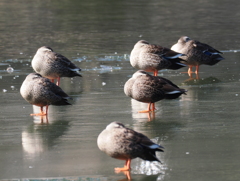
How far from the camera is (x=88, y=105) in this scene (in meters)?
9.48

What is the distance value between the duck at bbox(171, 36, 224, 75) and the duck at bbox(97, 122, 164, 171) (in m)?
6.96

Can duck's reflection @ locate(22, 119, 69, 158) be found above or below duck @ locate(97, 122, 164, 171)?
below

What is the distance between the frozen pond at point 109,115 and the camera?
20.1 ft

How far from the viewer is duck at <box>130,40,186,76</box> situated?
11641 millimetres

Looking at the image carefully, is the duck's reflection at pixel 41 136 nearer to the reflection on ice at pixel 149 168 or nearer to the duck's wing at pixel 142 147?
the reflection on ice at pixel 149 168

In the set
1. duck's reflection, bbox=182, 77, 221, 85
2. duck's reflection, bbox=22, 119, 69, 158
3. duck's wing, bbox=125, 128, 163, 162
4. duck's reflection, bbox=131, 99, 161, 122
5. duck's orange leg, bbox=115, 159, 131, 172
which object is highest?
duck's wing, bbox=125, 128, 163, 162

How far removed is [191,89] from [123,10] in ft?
Result: 62.8

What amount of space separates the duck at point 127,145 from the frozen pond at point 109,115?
0.22 m

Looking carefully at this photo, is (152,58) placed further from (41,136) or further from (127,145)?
(127,145)

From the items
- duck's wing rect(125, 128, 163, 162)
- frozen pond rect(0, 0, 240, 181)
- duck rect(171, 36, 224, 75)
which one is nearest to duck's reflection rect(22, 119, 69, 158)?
frozen pond rect(0, 0, 240, 181)

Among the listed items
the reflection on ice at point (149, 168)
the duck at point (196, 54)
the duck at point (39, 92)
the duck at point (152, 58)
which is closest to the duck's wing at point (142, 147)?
the reflection on ice at point (149, 168)

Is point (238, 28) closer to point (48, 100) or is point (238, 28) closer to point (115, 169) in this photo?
point (48, 100)

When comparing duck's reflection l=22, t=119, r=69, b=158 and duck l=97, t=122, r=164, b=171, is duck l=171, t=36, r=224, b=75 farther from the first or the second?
duck l=97, t=122, r=164, b=171

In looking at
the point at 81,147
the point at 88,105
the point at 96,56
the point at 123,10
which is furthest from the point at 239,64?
the point at 123,10
